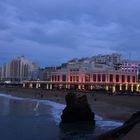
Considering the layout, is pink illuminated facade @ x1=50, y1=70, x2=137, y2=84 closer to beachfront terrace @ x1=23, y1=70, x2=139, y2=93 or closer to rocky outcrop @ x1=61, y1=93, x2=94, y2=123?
beachfront terrace @ x1=23, y1=70, x2=139, y2=93

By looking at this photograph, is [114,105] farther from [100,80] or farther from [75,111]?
[100,80]

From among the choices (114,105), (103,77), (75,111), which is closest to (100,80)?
(103,77)

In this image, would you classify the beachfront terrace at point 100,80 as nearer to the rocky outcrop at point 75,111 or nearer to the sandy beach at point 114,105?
the sandy beach at point 114,105

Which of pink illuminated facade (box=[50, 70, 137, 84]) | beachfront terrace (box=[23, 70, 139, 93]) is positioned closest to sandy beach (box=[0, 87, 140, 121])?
beachfront terrace (box=[23, 70, 139, 93])

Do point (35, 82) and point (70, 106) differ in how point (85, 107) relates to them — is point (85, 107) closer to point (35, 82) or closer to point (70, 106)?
point (70, 106)

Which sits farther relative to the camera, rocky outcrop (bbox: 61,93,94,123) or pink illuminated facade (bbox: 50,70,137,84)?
pink illuminated facade (bbox: 50,70,137,84)

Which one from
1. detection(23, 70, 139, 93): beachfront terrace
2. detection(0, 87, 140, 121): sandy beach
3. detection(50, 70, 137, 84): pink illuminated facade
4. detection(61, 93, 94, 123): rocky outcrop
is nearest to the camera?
detection(61, 93, 94, 123): rocky outcrop

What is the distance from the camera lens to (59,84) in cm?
16688

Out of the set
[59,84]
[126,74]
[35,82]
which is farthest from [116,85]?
[35,82]

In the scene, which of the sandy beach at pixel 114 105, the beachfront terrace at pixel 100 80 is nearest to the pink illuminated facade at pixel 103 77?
the beachfront terrace at pixel 100 80

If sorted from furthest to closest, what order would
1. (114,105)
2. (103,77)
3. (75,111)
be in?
(103,77) → (114,105) → (75,111)

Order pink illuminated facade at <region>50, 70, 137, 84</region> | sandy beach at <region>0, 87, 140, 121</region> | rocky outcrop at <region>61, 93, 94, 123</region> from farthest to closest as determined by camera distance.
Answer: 1. pink illuminated facade at <region>50, 70, 137, 84</region>
2. sandy beach at <region>0, 87, 140, 121</region>
3. rocky outcrop at <region>61, 93, 94, 123</region>

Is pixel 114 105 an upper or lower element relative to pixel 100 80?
lower

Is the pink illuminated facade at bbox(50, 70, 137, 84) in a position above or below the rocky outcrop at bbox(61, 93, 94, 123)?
above
